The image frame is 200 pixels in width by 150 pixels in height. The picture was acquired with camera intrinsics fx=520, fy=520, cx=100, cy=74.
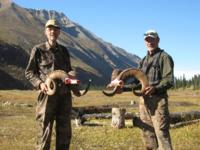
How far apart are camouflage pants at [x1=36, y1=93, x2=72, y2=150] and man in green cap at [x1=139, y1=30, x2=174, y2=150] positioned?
1830 millimetres

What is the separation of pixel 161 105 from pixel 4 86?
605 feet

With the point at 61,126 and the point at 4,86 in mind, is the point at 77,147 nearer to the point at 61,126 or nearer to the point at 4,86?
the point at 61,126

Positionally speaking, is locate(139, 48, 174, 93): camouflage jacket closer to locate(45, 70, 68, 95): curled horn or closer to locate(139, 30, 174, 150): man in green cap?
A: locate(139, 30, 174, 150): man in green cap

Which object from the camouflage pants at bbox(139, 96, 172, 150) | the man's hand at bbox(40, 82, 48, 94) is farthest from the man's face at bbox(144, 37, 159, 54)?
the man's hand at bbox(40, 82, 48, 94)

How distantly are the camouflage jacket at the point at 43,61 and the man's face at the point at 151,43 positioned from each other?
1.94 metres

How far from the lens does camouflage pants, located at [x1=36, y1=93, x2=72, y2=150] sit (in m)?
11.7

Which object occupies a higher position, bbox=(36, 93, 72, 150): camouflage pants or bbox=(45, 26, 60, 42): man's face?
bbox=(45, 26, 60, 42): man's face

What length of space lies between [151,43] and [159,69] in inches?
24.5

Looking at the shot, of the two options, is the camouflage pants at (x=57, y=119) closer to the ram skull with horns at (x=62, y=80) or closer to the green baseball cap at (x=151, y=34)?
the ram skull with horns at (x=62, y=80)

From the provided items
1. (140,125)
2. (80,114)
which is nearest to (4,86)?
(80,114)

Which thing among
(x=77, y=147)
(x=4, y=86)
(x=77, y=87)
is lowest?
(x=77, y=147)

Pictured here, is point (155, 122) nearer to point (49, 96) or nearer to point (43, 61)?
point (49, 96)

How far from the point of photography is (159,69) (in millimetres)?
11891

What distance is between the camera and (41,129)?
1170cm
